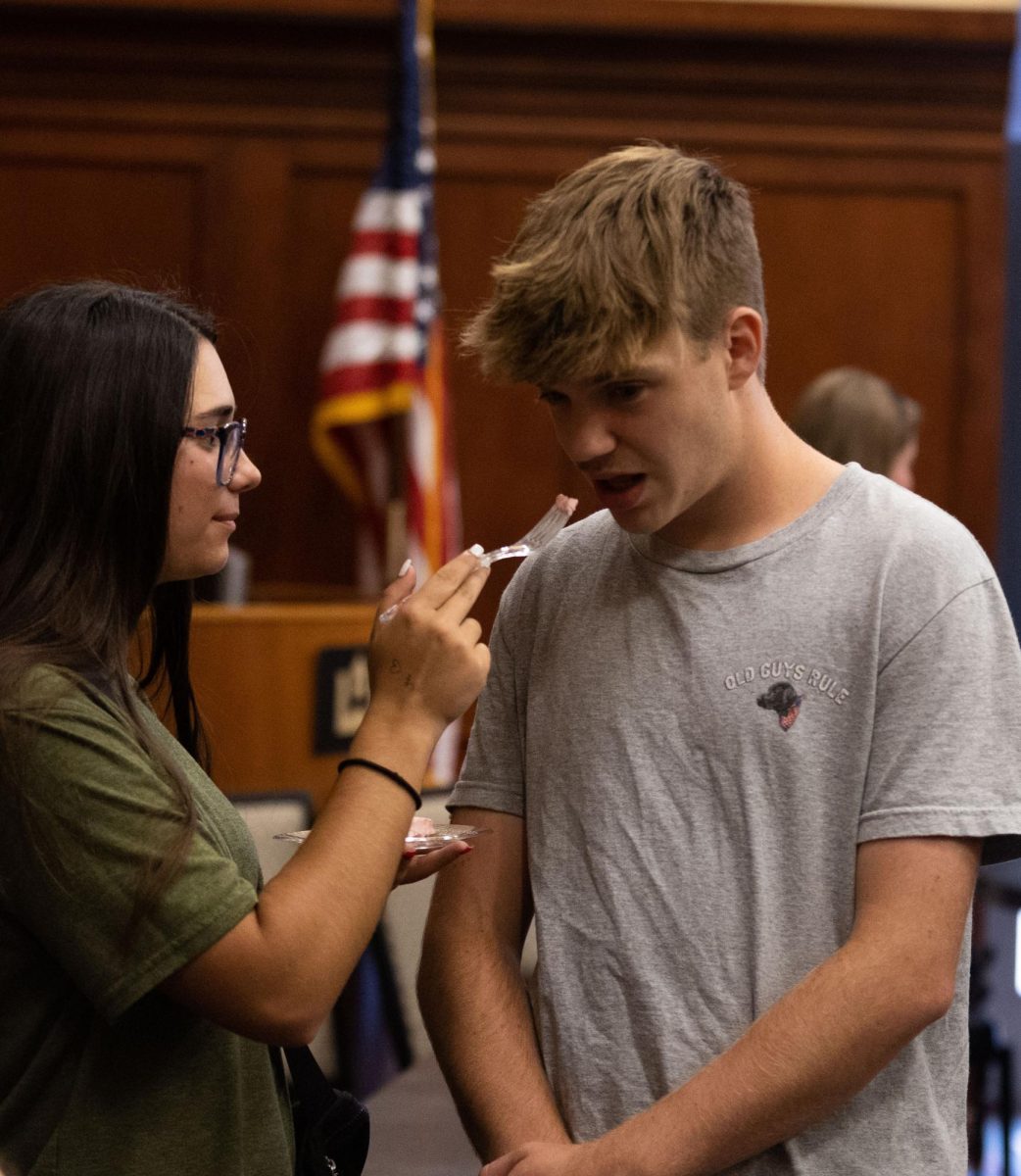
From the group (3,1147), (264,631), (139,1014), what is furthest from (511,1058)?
(264,631)

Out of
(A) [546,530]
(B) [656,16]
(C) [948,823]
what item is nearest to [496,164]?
(B) [656,16]

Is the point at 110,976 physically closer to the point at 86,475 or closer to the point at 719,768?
the point at 86,475

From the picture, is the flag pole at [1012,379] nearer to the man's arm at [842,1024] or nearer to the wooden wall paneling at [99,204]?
the wooden wall paneling at [99,204]

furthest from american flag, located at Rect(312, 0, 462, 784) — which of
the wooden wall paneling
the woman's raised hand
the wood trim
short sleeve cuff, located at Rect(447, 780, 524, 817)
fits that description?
the woman's raised hand

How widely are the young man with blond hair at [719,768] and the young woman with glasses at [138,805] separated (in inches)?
5.8

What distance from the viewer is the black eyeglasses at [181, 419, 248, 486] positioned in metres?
1.44

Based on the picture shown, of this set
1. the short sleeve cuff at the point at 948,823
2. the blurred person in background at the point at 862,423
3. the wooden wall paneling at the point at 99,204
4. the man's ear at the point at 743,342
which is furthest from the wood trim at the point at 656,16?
the short sleeve cuff at the point at 948,823

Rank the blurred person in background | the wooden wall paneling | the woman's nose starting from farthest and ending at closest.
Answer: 1. the wooden wall paneling
2. the blurred person in background
3. the woman's nose

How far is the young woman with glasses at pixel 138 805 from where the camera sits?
1.24 metres

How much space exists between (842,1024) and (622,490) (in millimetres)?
484

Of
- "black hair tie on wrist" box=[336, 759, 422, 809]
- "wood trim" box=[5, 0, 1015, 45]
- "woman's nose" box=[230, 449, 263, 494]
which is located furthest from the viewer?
"wood trim" box=[5, 0, 1015, 45]

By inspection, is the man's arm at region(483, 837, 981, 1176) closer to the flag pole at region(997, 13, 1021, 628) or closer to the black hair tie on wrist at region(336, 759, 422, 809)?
the black hair tie on wrist at region(336, 759, 422, 809)

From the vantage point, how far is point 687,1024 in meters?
1.36

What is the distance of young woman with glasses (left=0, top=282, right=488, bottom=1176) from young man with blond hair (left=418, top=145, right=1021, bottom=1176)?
0.15 metres
